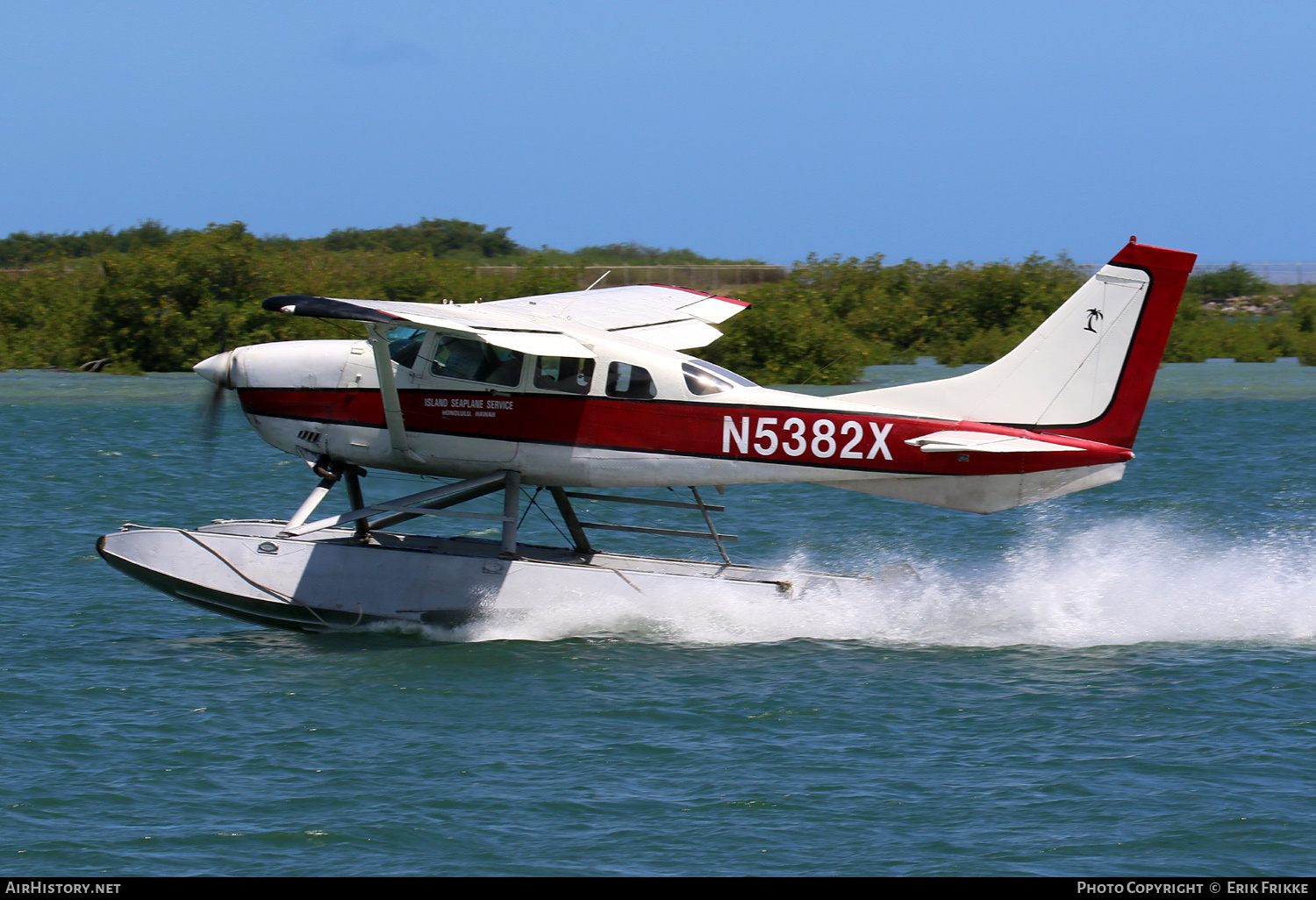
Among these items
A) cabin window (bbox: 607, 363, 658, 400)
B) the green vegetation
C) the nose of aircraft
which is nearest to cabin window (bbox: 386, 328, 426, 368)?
the nose of aircraft

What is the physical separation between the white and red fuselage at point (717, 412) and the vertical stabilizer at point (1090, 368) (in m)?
0.01

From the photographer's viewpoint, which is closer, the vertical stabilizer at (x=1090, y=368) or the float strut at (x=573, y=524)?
the vertical stabilizer at (x=1090, y=368)

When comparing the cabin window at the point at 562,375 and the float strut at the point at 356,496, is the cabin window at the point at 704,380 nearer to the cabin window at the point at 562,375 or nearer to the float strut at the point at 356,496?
the cabin window at the point at 562,375

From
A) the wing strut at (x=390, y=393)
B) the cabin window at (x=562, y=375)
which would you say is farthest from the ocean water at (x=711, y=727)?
the cabin window at (x=562, y=375)

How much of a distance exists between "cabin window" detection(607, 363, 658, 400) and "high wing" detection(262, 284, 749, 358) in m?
0.35

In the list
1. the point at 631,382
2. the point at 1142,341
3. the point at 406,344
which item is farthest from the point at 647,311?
the point at 1142,341

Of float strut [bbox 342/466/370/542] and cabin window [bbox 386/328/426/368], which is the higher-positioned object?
cabin window [bbox 386/328/426/368]

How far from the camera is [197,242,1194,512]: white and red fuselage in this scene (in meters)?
11.2

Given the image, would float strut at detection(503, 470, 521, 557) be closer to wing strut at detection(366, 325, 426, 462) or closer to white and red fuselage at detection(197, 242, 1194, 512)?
white and red fuselage at detection(197, 242, 1194, 512)

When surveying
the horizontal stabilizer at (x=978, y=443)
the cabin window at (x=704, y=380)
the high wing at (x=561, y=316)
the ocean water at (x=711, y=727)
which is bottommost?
the ocean water at (x=711, y=727)

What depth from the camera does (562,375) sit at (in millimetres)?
11688

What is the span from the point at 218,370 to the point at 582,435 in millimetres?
3318

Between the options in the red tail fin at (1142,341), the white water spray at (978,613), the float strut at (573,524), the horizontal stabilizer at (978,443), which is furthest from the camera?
the float strut at (573,524)

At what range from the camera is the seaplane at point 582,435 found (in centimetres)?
1120
